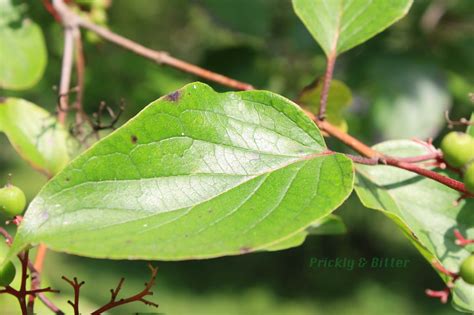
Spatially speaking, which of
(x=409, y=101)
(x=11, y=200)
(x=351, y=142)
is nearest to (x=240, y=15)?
(x=409, y=101)

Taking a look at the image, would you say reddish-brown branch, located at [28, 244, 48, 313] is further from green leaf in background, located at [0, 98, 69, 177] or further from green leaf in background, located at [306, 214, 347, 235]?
green leaf in background, located at [306, 214, 347, 235]

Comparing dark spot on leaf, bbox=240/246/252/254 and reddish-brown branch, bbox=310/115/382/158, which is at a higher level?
dark spot on leaf, bbox=240/246/252/254

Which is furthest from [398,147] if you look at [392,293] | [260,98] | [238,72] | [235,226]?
[392,293]

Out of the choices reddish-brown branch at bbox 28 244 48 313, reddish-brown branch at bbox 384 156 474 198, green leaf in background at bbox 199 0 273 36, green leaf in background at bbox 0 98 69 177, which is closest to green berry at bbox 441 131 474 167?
reddish-brown branch at bbox 384 156 474 198

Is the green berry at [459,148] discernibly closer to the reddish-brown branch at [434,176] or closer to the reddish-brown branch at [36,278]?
the reddish-brown branch at [434,176]

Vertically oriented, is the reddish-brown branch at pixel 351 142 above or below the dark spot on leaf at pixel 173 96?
below

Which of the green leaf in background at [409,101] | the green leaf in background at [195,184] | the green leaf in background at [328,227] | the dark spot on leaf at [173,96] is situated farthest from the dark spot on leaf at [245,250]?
the green leaf in background at [409,101]

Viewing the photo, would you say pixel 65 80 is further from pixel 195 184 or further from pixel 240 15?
pixel 240 15
